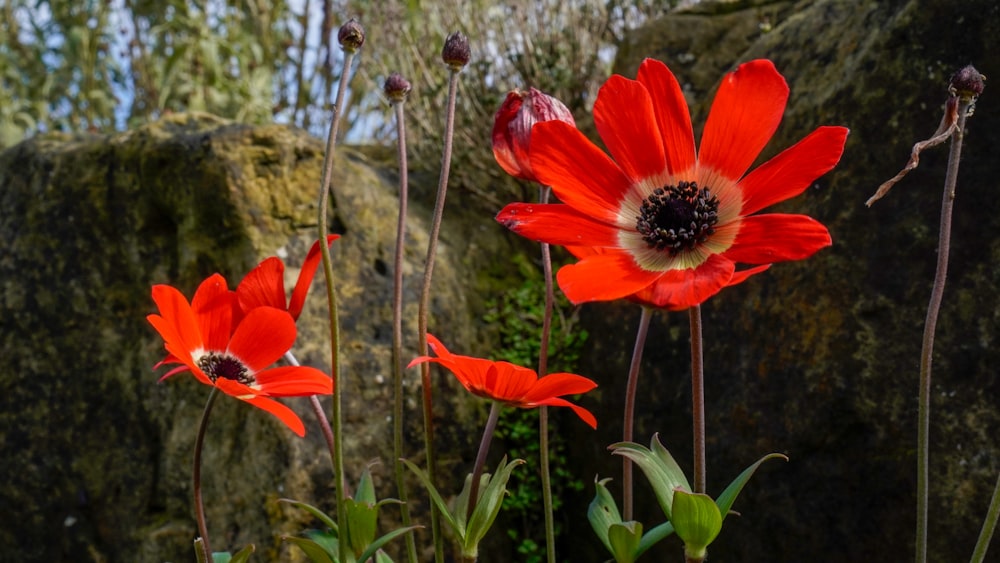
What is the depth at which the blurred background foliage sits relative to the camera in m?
3.23

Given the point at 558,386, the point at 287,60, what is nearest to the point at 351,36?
the point at 558,386

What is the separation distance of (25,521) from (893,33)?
2.36 meters

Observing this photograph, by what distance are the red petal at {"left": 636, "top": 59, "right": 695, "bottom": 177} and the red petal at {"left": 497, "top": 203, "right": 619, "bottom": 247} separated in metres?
0.12

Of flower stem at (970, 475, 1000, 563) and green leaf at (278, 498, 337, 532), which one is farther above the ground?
flower stem at (970, 475, 1000, 563)

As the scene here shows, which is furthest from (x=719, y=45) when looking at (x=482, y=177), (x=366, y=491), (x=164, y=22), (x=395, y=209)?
(x=164, y=22)

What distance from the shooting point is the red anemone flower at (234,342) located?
46.5 inches

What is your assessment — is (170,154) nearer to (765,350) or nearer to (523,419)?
(523,419)

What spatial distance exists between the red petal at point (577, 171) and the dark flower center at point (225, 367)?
1.65ft

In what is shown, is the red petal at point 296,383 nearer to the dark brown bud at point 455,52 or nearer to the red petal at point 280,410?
the red petal at point 280,410

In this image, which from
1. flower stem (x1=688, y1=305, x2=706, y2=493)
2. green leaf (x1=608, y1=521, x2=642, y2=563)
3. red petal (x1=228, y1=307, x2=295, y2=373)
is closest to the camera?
flower stem (x1=688, y1=305, x2=706, y2=493)

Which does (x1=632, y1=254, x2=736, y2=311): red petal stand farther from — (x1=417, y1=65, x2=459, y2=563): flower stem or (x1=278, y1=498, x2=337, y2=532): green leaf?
(x1=278, y1=498, x2=337, y2=532): green leaf

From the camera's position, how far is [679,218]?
3.74 feet

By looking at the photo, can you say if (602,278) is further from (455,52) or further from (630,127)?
(455,52)

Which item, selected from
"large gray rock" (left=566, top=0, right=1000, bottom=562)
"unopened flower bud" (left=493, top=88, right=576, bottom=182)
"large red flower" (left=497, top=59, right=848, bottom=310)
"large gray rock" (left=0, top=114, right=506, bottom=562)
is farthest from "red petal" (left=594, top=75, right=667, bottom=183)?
"large gray rock" (left=0, top=114, right=506, bottom=562)
